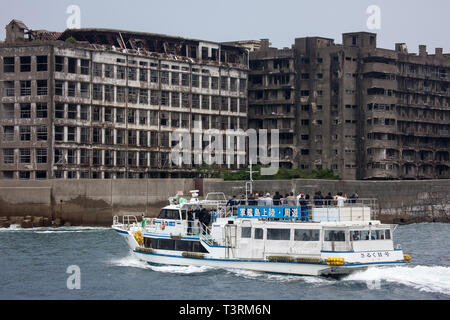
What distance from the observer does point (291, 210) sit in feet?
144

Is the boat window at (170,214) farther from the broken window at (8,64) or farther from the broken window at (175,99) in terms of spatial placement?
the broken window at (175,99)

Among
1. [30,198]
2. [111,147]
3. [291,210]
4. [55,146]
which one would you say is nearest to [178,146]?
[111,147]

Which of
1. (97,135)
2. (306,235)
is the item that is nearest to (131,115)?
(97,135)

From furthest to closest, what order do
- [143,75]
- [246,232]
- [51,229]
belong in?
1. [143,75]
2. [51,229]
3. [246,232]

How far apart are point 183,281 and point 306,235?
6.80m

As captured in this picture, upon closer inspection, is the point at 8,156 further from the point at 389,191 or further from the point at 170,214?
the point at 170,214

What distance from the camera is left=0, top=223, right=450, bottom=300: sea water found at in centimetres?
3828

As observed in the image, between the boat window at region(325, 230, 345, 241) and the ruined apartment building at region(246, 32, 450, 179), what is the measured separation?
6470 cm

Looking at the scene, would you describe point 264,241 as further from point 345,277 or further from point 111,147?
point 111,147

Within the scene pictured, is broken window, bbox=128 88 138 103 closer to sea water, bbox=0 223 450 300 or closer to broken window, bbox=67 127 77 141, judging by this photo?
broken window, bbox=67 127 77 141

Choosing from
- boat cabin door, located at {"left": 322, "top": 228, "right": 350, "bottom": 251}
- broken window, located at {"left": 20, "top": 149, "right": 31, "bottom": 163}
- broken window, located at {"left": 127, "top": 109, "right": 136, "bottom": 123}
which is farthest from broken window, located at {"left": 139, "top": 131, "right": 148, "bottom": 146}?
boat cabin door, located at {"left": 322, "top": 228, "right": 350, "bottom": 251}

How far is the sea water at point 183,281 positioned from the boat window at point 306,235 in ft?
6.51

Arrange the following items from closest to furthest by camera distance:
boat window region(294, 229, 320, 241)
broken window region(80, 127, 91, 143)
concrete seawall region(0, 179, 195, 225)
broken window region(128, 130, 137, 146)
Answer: boat window region(294, 229, 320, 241), concrete seawall region(0, 179, 195, 225), broken window region(80, 127, 91, 143), broken window region(128, 130, 137, 146)

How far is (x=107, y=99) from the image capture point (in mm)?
90875
